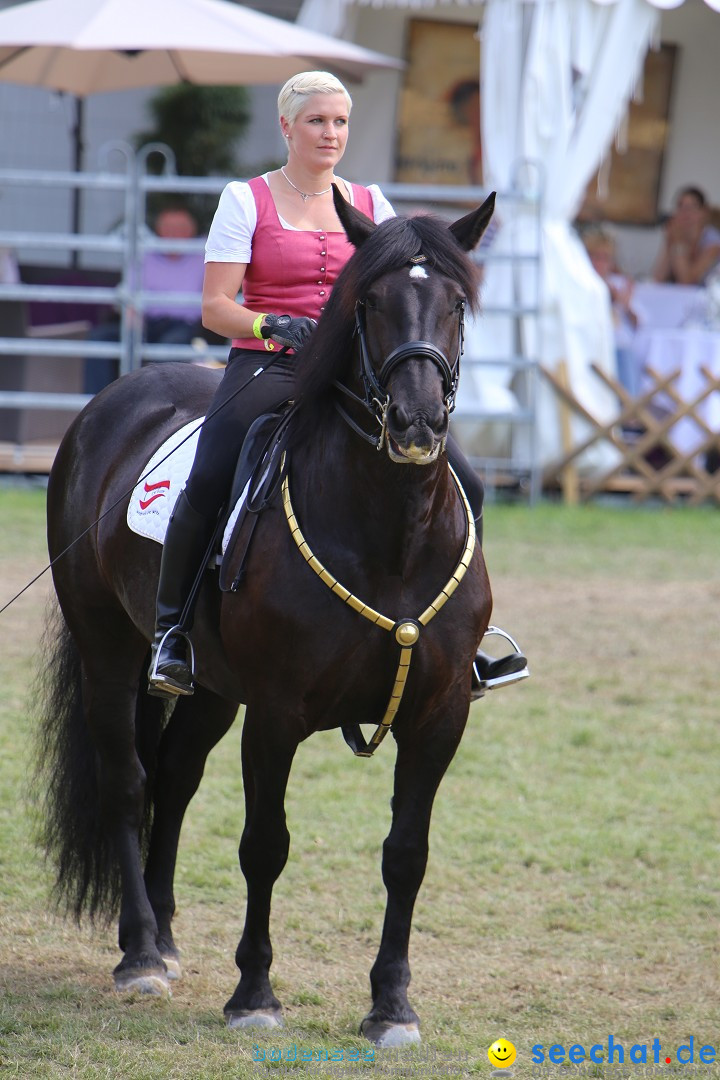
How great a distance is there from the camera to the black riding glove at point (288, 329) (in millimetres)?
3582

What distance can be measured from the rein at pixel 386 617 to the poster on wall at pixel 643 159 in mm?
11786

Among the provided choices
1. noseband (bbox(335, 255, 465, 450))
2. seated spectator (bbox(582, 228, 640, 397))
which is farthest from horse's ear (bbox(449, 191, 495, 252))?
seated spectator (bbox(582, 228, 640, 397))

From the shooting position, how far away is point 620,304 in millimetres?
12547

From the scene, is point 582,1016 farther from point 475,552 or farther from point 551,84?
point 551,84

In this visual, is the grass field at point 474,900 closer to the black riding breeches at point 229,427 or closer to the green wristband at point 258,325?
the black riding breeches at point 229,427

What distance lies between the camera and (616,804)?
18.7 feet

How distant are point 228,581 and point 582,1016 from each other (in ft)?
5.26

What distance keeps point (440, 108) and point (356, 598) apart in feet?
38.9

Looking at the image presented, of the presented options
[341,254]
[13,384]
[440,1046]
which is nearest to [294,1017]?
[440,1046]

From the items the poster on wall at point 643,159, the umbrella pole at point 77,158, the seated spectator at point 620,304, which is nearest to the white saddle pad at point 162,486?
the seated spectator at point 620,304

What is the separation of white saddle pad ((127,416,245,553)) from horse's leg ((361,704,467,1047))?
3.16ft

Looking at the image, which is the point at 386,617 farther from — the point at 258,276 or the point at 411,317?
the point at 258,276

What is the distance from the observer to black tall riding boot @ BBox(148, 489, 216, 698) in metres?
3.77

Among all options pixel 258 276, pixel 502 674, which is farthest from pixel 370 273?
pixel 502 674
